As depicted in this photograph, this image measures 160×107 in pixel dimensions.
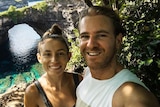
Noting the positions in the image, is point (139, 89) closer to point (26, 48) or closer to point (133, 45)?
point (133, 45)

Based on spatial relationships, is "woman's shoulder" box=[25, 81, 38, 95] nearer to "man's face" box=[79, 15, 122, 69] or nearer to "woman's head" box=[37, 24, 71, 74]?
"woman's head" box=[37, 24, 71, 74]

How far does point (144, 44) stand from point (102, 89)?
1222 mm

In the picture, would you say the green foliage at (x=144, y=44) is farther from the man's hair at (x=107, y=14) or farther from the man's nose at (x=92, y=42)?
the man's nose at (x=92, y=42)

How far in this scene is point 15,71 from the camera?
24.1 meters

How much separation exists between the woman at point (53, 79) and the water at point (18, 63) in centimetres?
1711

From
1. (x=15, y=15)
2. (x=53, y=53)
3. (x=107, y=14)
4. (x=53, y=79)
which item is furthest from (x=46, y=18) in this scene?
(x=107, y=14)

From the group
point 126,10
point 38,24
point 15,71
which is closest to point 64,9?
point 38,24

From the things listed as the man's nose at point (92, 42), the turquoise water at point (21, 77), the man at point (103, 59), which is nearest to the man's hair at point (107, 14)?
the man at point (103, 59)

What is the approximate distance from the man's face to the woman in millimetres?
669

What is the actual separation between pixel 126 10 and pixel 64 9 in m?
21.0

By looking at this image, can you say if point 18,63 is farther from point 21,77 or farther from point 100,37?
point 100,37

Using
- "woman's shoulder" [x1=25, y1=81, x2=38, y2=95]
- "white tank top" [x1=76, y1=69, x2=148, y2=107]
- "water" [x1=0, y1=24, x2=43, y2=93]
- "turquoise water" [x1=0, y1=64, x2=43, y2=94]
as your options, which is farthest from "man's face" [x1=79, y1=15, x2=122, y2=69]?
"turquoise water" [x1=0, y1=64, x2=43, y2=94]

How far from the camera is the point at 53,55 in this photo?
2.16m

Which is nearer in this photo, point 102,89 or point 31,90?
point 102,89
